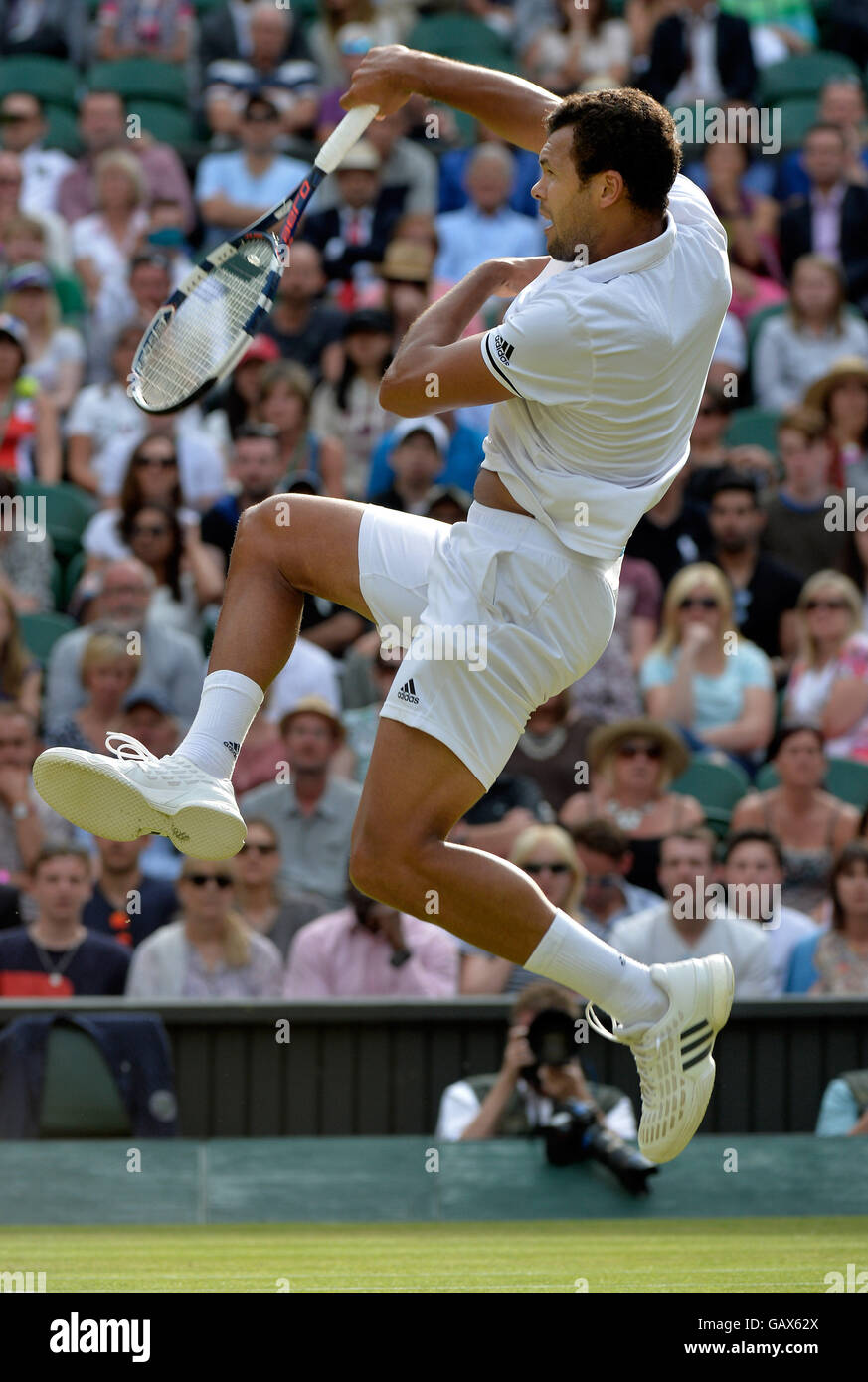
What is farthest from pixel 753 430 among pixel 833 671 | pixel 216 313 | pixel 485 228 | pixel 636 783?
pixel 216 313

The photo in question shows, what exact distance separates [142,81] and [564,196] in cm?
1012

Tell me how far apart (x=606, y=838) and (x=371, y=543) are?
357 centimetres

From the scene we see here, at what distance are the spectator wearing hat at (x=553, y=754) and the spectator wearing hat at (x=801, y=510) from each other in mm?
1740

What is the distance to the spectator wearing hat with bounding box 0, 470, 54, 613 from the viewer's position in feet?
33.8

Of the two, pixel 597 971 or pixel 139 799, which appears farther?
pixel 597 971

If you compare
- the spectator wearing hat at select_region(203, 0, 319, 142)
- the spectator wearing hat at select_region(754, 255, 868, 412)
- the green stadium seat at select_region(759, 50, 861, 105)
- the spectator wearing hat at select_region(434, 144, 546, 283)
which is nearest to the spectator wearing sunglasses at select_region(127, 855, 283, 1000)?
the spectator wearing hat at select_region(754, 255, 868, 412)

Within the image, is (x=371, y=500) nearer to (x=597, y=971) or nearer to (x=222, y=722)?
(x=222, y=722)

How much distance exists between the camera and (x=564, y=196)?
4719 millimetres

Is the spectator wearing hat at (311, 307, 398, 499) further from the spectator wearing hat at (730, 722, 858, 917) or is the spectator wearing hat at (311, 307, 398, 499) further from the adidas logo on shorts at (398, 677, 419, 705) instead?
the adidas logo on shorts at (398, 677, 419, 705)

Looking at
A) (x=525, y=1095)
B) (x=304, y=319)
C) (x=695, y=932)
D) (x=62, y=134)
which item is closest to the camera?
(x=525, y=1095)

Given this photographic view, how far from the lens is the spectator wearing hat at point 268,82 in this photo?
1359 cm
